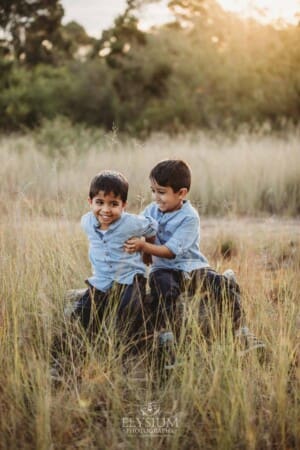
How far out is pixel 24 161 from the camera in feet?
32.3

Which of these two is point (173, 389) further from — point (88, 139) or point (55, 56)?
point (55, 56)

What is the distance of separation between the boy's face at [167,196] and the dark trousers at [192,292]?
39 centimetres

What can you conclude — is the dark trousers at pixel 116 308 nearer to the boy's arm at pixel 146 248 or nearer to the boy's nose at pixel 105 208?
Answer: the boy's arm at pixel 146 248

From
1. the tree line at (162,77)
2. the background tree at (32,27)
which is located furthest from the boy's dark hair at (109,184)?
the background tree at (32,27)

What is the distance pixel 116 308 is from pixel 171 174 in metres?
0.83

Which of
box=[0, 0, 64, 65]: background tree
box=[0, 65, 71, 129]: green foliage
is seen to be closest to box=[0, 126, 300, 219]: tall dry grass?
box=[0, 65, 71, 129]: green foliage

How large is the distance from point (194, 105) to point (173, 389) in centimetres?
1825

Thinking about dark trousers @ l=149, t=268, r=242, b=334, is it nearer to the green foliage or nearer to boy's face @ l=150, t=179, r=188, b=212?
boy's face @ l=150, t=179, r=188, b=212

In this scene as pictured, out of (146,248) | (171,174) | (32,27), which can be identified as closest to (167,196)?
(171,174)

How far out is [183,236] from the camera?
3.70 metres

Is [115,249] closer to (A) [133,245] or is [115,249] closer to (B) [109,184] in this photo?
(A) [133,245]

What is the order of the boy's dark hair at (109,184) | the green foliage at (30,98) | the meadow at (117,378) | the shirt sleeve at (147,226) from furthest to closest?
the green foliage at (30,98) < the shirt sleeve at (147,226) < the boy's dark hair at (109,184) < the meadow at (117,378)

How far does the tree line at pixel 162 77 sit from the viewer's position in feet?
65.2

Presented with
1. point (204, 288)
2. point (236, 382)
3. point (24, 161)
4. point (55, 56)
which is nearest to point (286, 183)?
point (24, 161)
